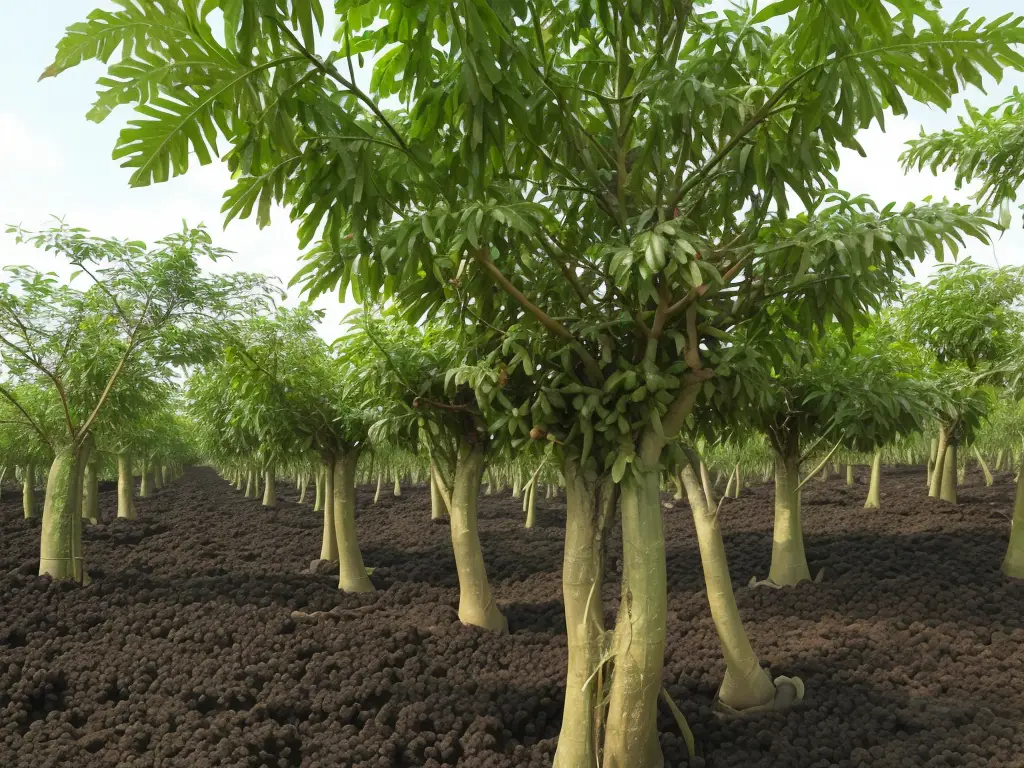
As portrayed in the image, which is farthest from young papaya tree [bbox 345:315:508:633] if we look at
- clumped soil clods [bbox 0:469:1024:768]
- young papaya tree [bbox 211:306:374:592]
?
young papaya tree [bbox 211:306:374:592]

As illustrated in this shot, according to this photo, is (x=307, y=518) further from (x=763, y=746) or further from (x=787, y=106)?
(x=787, y=106)

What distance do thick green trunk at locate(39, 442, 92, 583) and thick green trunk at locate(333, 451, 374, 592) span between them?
3.36m

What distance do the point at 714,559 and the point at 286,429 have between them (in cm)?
655

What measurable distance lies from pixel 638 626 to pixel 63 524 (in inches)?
330

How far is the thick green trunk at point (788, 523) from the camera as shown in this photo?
9.67m

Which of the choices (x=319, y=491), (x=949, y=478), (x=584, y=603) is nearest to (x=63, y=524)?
(x=584, y=603)

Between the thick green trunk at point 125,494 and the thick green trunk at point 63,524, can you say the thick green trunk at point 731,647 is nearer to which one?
the thick green trunk at point 63,524

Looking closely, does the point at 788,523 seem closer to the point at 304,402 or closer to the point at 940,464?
the point at 304,402

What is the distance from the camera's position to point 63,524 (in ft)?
32.7

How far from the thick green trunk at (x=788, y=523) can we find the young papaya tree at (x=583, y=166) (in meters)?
5.13

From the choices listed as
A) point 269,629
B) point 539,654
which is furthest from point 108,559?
point 539,654

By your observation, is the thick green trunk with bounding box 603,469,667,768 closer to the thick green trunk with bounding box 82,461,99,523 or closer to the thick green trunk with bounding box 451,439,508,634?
the thick green trunk with bounding box 451,439,508,634

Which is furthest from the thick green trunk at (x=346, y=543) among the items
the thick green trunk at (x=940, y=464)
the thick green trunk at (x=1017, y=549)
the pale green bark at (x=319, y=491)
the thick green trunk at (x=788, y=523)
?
the thick green trunk at (x=940, y=464)

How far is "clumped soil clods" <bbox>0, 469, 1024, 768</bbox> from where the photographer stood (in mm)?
5797
